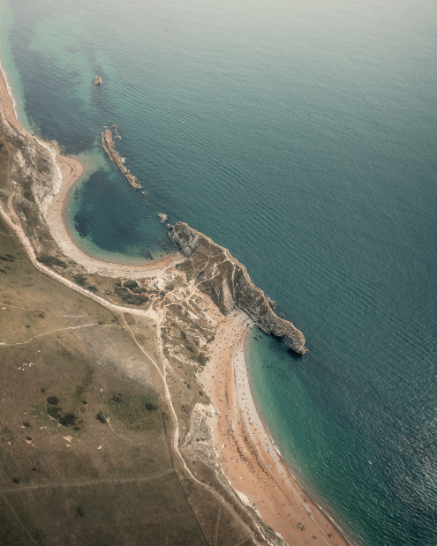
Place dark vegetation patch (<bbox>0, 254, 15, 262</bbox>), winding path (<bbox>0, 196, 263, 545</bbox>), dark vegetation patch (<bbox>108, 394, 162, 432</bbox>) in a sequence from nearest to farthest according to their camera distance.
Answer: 1. dark vegetation patch (<bbox>108, 394, 162, 432</bbox>)
2. winding path (<bbox>0, 196, 263, 545</bbox>)
3. dark vegetation patch (<bbox>0, 254, 15, 262</bbox>)

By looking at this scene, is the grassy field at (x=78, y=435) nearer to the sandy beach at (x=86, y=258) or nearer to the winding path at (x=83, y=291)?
the winding path at (x=83, y=291)

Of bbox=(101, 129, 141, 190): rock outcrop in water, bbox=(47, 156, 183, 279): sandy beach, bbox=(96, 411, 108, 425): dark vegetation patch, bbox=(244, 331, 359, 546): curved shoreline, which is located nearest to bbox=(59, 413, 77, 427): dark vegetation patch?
bbox=(96, 411, 108, 425): dark vegetation patch

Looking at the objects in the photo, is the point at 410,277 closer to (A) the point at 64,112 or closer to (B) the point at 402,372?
(B) the point at 402,372

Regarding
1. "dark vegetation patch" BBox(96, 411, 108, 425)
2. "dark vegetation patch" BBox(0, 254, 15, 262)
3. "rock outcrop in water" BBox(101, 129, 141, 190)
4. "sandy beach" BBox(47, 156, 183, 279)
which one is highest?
"rock outcrop in water" BBox(101, 129, 141, 190)

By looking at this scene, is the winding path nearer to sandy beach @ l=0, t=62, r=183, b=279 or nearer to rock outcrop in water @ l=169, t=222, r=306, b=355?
sandy beach @ l=0, t=62, r=183, b=279

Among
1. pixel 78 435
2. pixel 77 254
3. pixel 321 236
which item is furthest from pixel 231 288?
pixel 78 435

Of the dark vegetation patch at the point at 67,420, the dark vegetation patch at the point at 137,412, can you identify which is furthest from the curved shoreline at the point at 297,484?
the dark vegetation patch at the point at 67,420

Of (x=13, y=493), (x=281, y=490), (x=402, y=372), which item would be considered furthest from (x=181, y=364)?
(x=402, y=372)
